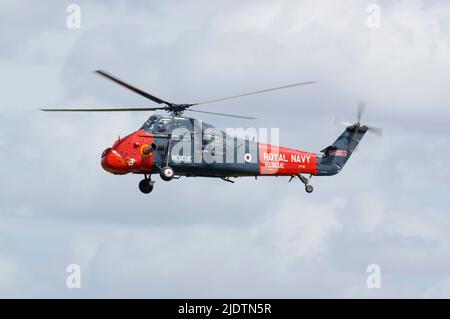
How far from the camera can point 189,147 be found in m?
73.2

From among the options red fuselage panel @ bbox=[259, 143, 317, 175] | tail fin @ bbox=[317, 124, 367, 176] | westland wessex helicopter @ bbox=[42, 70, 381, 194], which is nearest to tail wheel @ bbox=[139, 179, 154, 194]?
westland wessex helicopter @ bbox=[42, 70, 381, 194]

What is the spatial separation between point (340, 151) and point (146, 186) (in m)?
14.1

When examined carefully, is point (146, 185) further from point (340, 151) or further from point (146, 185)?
point (340, 151)

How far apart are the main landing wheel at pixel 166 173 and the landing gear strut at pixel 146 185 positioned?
6.12 feet

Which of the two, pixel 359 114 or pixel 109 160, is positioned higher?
pixel 359 114

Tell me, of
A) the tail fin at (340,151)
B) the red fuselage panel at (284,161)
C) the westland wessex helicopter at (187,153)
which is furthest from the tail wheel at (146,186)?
the tail fin at (340,151)

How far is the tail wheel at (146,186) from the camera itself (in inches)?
2913

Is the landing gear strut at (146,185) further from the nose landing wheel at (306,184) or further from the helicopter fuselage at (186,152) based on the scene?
the nose landing wheel at (306,184)

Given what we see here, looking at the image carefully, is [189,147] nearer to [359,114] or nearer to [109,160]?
[109,160]

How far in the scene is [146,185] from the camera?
2916 inches

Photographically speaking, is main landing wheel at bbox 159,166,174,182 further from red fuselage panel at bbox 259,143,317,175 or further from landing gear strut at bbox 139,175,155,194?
red fuselage panel at bbox 259,143,317,175
